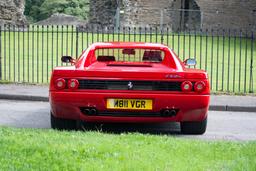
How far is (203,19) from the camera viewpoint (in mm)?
44500

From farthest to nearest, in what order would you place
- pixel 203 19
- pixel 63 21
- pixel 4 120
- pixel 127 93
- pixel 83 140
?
pixel 63 21 → pixel 203 19 → pixel 4 120 → pixel 127 93 → pixel 83 140

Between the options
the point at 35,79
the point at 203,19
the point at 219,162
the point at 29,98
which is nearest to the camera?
the point at 219,162

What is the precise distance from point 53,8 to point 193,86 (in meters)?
61.1

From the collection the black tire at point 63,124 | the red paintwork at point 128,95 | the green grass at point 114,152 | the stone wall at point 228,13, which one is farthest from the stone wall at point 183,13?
the green grass at point 114,152

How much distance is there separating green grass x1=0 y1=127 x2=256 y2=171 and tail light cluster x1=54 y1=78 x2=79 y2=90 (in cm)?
77

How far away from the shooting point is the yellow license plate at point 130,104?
9.40m

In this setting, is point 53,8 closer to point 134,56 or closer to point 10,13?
point 10,13

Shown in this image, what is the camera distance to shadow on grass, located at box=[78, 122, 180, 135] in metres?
10.2

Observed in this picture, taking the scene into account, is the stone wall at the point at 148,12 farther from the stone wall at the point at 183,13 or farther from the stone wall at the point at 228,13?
the stone wall at the point at 228,13

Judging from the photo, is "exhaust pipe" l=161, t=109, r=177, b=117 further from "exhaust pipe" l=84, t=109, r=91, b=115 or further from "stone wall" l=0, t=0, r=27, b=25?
"stone wall" l=0, t=0, r=27, b=25

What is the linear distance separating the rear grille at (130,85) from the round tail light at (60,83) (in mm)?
223

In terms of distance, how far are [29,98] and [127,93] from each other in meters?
5.45

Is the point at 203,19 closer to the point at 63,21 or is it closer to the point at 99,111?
the point at 63,21

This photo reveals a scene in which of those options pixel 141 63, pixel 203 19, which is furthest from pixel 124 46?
pixel 203 19
